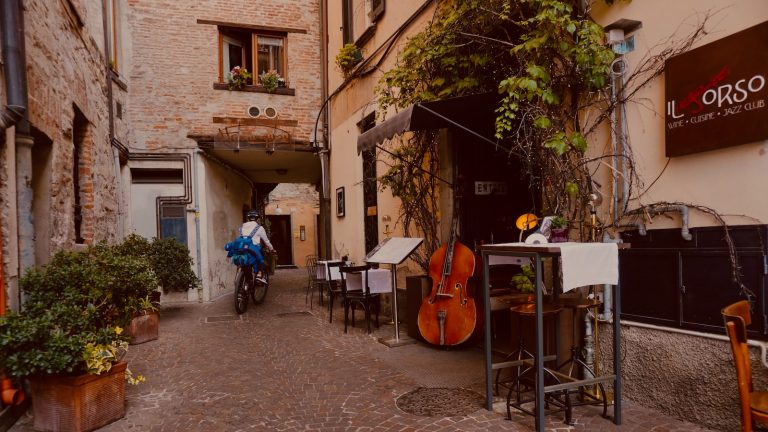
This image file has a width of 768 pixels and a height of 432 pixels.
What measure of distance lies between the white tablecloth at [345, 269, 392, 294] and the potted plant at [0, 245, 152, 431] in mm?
3224

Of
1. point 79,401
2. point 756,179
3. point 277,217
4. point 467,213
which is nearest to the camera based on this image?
point 756,179

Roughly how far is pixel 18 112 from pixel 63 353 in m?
2.08

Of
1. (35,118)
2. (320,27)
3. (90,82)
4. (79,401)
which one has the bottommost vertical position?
(79,401)

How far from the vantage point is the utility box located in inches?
221

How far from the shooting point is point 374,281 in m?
6.44

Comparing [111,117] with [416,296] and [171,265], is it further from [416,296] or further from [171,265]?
[416,296]

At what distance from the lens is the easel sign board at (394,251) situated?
17.6 feet

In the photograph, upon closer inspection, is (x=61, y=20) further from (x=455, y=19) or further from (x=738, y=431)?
(x=738, y=431)

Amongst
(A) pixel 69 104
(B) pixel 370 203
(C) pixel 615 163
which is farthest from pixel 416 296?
(A) pixel 69 104

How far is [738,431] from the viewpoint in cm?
299

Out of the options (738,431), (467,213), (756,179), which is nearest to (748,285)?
(756,179)

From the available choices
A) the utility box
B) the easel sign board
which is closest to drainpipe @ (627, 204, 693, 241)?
the easel sign board

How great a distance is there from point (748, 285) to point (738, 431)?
36.6 inches

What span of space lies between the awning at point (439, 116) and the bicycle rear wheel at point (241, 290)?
3.85m
